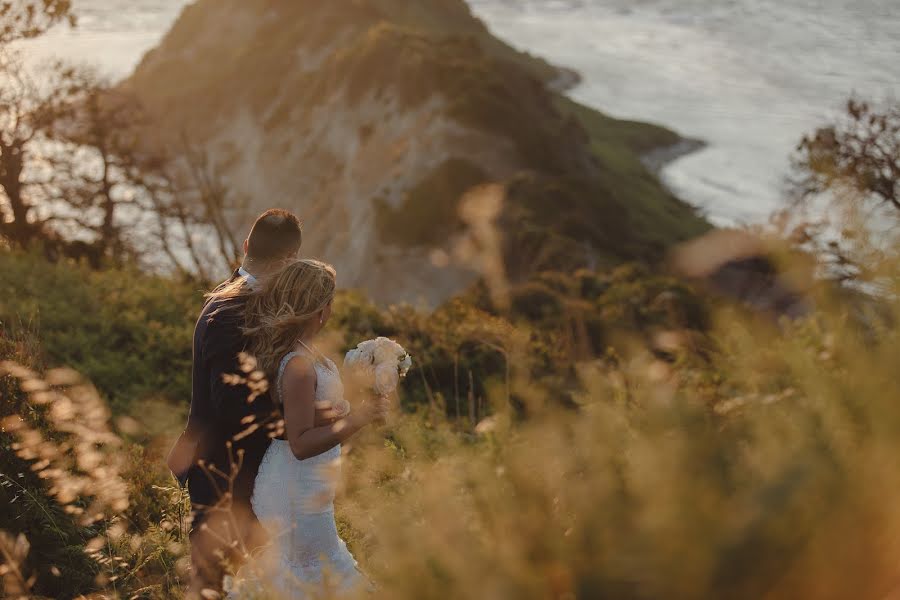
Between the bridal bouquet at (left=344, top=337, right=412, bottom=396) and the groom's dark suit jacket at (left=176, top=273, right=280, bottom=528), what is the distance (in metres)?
0.47

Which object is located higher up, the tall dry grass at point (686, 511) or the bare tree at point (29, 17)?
the bare tree at point (29, 17)

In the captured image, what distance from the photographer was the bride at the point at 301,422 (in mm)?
3445

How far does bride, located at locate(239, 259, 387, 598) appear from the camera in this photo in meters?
3.45

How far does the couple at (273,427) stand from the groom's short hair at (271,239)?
451 mm

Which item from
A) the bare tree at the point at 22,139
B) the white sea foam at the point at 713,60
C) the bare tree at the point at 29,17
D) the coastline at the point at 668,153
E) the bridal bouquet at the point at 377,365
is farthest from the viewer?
the coastline at the point at 668,153

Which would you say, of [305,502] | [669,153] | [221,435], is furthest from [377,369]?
[669,153]

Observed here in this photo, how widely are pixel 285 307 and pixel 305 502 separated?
100 centimetres

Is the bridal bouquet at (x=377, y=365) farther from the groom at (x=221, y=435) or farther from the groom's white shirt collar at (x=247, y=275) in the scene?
the groom's white shirt collar at (x=247, y=275)

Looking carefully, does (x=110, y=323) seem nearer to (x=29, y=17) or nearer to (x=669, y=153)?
(x=29, y=17)

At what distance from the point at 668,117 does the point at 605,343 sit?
265ft

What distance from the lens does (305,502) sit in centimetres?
364

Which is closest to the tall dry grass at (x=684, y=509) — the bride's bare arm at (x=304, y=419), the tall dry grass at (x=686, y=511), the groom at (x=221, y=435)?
the tall dry grass at (x=686, y=511)

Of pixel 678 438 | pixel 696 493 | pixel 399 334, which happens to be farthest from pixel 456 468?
pixel 399 334

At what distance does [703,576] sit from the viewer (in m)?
1.34
